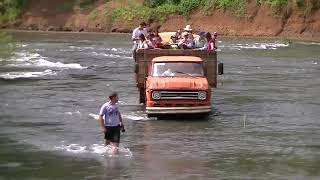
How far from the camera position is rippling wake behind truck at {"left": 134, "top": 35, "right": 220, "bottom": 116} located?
23.7m

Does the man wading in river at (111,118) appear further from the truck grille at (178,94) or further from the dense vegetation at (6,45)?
the truck grille at (178,94)

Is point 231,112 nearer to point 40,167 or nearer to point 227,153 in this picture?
point 227,153

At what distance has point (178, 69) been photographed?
24.7 metres

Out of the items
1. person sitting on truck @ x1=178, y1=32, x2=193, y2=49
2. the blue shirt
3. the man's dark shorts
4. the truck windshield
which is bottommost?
the man's dark shorts

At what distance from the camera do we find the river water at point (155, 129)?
17.9 meters

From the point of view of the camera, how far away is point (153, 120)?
2466cm

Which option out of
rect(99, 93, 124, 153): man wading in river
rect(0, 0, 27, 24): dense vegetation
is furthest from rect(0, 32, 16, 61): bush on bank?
rect(99, 93, 124, 153): man wading in river

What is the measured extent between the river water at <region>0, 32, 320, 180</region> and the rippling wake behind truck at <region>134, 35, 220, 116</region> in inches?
21.8

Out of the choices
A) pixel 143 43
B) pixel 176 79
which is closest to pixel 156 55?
pixel 143 43

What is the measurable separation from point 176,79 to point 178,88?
22.0 inches

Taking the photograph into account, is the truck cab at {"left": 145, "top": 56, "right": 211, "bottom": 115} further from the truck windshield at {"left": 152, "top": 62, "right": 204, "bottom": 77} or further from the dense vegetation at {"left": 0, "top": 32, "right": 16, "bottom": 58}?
the dense vegetation at {"left": 0, "top": 32, "right": 16, "bottom": 58}

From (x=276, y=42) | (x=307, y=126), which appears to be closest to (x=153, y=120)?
(x=307, y=126)

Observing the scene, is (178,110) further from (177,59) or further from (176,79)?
(177,59)

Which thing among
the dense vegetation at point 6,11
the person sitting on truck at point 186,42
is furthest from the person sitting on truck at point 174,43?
the dense vegetation at point 6,11
